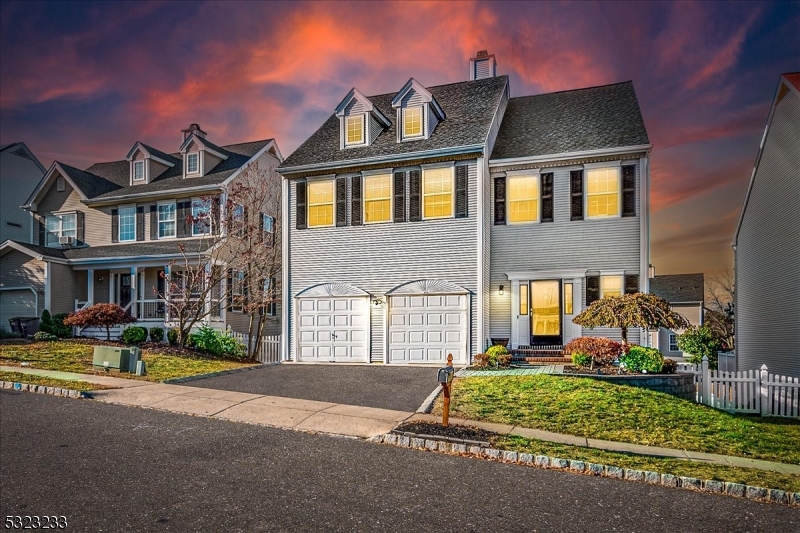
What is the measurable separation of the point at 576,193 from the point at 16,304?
26.8m

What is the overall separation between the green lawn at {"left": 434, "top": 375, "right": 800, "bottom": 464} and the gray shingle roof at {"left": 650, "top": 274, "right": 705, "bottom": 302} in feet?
74.8

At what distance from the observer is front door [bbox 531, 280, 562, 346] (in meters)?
17.2

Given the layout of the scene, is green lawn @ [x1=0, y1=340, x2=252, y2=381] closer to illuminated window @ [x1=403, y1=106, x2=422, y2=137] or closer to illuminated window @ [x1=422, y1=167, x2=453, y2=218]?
illuminated window @ [x1=422, y1=167, x2=453, y2=218]

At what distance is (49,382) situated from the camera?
39.2 ft

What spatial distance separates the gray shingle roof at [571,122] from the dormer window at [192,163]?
15.5 metres

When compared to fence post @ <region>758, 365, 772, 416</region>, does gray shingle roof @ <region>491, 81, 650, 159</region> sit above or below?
above

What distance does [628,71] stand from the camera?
66.9ft

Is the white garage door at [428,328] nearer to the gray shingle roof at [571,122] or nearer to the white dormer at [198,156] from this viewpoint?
the gray shingle roof at [571,122]

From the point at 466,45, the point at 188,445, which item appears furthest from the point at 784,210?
the point at 188,445

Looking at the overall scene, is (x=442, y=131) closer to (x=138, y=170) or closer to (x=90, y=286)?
(x=138, y=170)

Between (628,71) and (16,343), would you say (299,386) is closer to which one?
(16,343)

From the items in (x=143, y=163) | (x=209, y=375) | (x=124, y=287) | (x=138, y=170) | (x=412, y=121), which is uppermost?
(x=143, y=163)

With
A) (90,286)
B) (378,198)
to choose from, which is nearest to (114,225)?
(90,286)

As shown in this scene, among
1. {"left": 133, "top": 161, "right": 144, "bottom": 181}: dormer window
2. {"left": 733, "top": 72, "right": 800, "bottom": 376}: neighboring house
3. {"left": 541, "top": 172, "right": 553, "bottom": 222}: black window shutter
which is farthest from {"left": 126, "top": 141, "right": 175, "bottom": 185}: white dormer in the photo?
{"left": 733, "top": 72, "right": 800, "bottom": 376}: neighboring house
